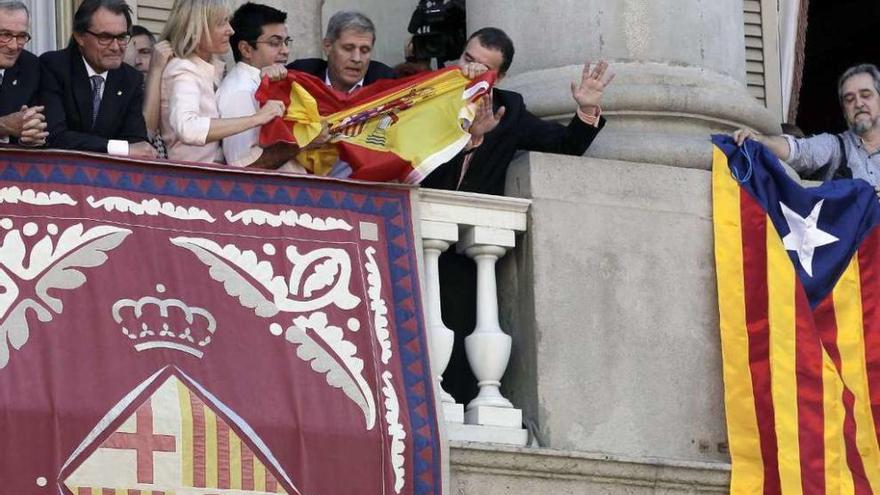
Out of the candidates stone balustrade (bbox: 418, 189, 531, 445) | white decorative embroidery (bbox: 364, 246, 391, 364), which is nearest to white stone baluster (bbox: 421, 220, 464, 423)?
stone balustrade (bbox: 418, 189, 531, 445)

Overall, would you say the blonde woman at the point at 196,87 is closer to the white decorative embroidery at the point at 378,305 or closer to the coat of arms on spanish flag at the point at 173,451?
the white decorative embroidery at the point at 378,305

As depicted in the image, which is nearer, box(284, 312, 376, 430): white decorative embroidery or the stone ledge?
box(284, 312, 376, 430): white decorative embroidery

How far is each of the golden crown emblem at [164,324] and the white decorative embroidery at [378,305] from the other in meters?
0.69

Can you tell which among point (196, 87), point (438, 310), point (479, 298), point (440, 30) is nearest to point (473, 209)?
point (479, 298)

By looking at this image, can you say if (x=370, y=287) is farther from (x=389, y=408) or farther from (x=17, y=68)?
(x=17, y=68)

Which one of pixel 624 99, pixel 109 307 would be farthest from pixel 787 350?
pixel 109 307

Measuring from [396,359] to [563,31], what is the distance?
2.28 metres

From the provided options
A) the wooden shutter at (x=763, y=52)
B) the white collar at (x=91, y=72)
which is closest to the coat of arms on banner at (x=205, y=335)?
the white collar at (x=91, y=72)

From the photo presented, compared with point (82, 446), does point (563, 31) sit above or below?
above

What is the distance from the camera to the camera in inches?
502

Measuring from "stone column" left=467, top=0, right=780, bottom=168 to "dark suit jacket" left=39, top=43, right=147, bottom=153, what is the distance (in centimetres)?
200

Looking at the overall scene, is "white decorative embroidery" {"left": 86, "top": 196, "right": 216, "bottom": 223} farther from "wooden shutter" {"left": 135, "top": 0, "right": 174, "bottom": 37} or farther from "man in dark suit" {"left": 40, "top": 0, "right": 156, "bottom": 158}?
"wooden shutter" {"left": 135, "top": 0, "right": 174, "bottom": 37}

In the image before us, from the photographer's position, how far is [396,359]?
33.2 ft

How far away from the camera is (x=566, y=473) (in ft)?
33.9
